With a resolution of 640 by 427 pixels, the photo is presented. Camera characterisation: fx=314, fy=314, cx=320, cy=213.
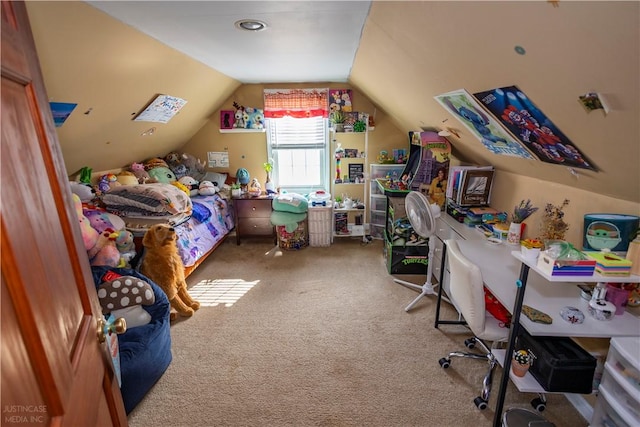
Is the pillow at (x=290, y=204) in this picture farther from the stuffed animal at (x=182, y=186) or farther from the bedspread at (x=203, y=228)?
the stuffed animal at (x=182, y=186)

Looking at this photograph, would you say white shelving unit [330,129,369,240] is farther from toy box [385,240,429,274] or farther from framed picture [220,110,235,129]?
framed picture [220,110,235,129]

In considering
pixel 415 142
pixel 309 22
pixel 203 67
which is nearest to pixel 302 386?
pixel 309 22

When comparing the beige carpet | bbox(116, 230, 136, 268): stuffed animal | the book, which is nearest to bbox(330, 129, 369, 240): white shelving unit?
the beige carpet

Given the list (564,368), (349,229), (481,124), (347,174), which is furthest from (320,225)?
(564,368)

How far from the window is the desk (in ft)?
8.85

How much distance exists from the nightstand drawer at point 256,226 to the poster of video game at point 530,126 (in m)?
3.04

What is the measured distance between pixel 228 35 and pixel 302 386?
2.20 meters

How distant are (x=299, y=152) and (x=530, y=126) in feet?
10.6

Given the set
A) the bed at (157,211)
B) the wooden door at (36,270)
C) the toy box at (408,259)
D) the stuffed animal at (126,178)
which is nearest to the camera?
the wooden door at (36,270)

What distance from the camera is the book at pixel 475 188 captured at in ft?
8.69

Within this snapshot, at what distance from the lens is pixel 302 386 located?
1903 millimetres

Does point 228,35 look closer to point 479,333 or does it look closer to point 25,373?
point 25,373

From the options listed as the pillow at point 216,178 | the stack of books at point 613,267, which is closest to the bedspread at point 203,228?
the pillow at point 216,178

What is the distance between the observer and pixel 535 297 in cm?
159
